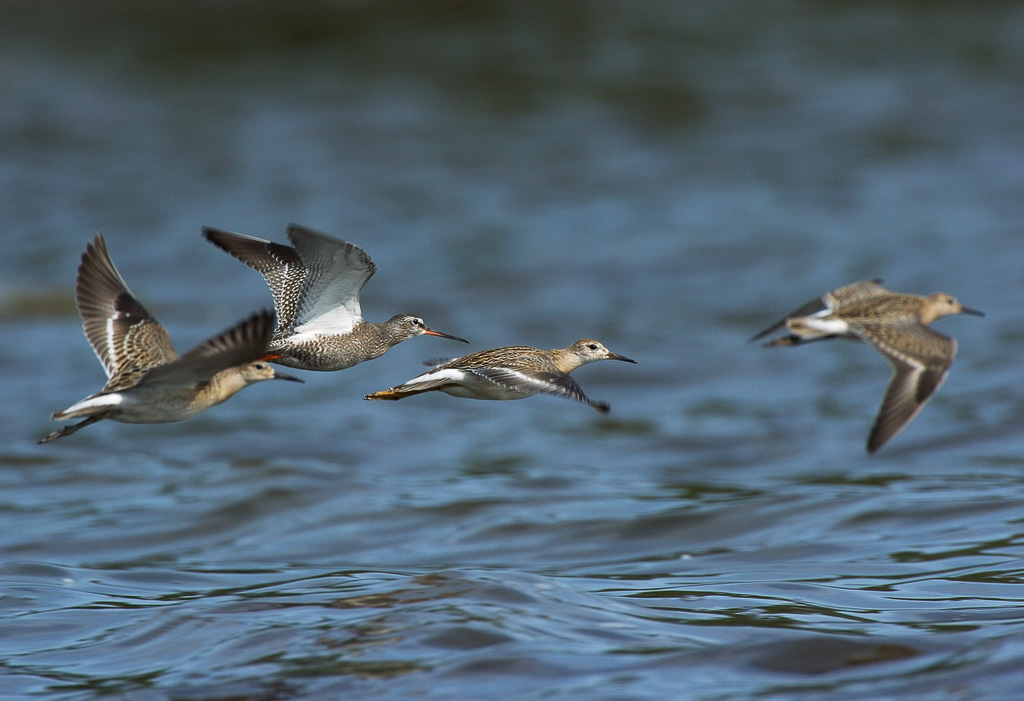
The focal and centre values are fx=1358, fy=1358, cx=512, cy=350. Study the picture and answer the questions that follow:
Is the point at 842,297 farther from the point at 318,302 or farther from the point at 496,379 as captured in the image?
the point at 318,302

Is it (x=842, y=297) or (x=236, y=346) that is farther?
(x=842, y=297)

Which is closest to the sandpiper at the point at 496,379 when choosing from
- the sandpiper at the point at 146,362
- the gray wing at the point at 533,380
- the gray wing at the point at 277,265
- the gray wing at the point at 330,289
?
the gray wing at the point at 533,380

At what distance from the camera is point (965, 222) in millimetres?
22500

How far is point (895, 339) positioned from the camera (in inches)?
339

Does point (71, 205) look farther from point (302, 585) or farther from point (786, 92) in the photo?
point (302, 585)

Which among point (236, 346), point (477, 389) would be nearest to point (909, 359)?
point (477, 389)

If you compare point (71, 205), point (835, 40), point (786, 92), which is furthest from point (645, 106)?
point (71, 205)

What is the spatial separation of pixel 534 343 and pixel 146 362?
10.8 metres

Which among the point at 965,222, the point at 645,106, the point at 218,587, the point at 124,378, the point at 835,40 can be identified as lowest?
the point at 218,587

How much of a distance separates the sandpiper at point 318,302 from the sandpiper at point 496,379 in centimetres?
23

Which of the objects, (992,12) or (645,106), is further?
(992,12)

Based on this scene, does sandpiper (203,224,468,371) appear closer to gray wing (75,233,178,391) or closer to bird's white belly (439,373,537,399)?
bird's white belly (439,373,537,399)

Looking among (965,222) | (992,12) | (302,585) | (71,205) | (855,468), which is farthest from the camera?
(992,12)

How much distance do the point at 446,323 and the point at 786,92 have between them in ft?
46.1
